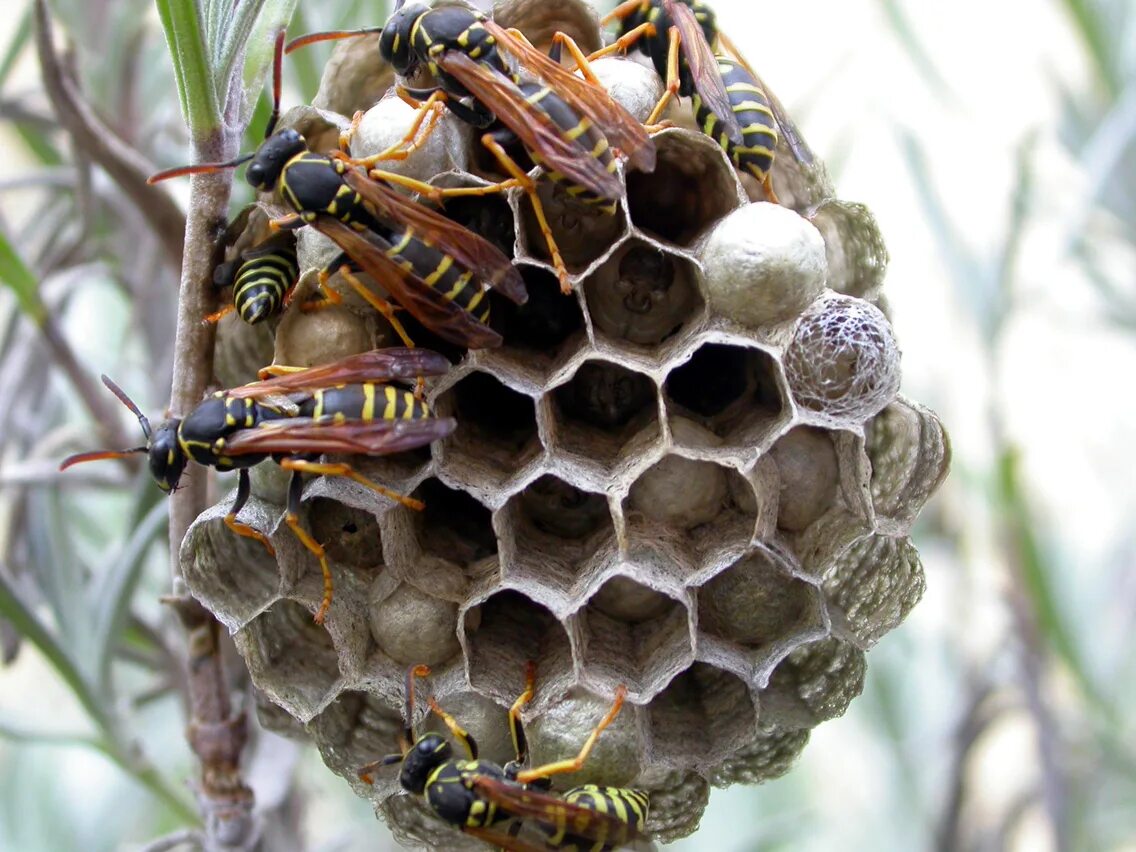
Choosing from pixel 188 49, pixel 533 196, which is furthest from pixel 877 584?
pixel 188 49

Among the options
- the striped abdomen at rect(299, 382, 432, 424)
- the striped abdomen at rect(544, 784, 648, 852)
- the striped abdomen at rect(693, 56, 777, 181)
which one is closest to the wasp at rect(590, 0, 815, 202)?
the striped abdomen at rect(693, 56, 777, 181)

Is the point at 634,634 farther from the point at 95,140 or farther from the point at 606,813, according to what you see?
the point at 95,140

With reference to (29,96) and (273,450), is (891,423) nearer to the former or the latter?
(273,450)

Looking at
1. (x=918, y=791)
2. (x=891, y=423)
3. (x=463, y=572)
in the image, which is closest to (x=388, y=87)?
(x=463, y=572)

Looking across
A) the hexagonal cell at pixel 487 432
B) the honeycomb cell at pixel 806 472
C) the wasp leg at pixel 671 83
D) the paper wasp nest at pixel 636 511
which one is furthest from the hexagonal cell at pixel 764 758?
the wasp leg at pixel 671 83

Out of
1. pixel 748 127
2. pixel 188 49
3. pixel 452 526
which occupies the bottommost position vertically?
pixel 452 526

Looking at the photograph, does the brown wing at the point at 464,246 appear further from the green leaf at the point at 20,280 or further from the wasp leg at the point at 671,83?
the green leaf at the point at 20,280
